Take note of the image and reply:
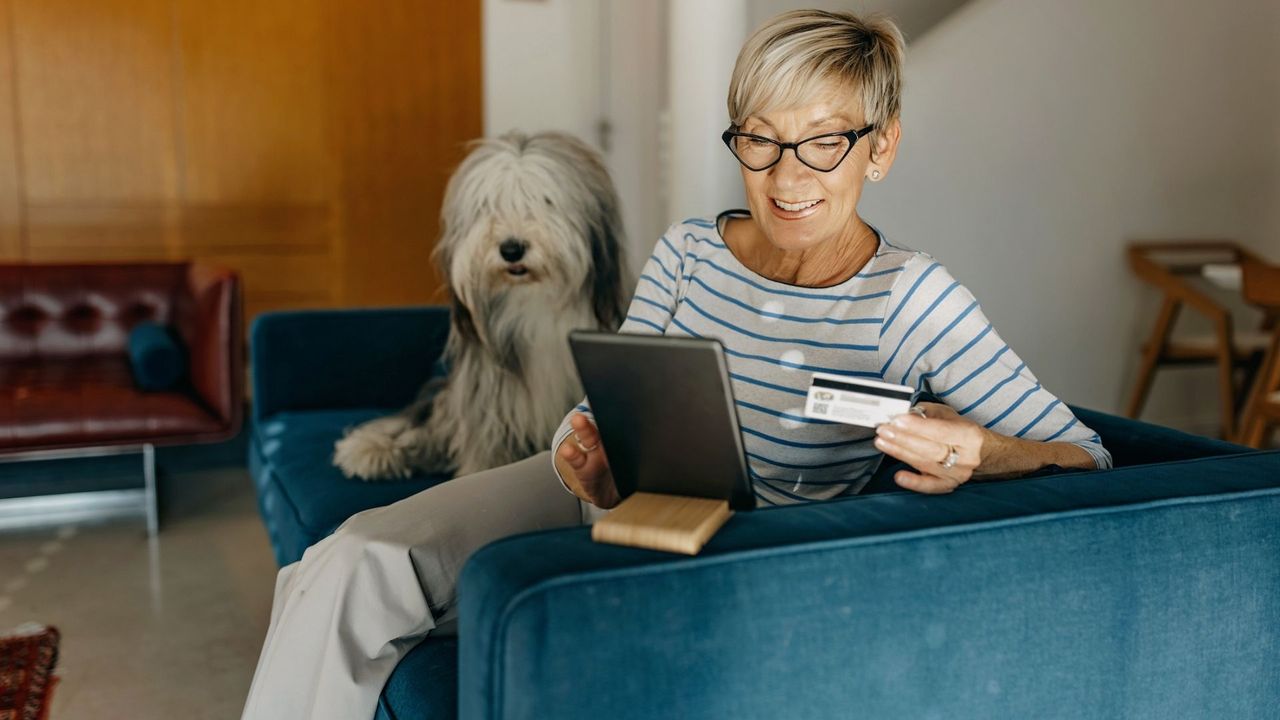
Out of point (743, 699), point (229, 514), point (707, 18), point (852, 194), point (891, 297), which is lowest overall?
point (229, 514)

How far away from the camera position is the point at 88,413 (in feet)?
10.2

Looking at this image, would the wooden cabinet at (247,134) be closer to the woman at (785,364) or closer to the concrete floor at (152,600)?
the concrete floor at (152,600)

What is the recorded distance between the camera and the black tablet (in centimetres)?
94

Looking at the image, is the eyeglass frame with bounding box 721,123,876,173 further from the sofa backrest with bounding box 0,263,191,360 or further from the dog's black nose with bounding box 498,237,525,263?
the sofa backrest with bounding box 0,263,191,360

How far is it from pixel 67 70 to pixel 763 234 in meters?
3.67

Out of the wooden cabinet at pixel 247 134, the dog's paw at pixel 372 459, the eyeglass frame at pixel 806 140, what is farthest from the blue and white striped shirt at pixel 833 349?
the wooden cabinet at pixel 247 134

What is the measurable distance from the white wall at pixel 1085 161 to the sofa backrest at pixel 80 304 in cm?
242

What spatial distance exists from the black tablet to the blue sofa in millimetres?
59

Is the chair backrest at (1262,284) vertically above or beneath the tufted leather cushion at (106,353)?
above

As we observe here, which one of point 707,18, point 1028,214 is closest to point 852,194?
point 707,18

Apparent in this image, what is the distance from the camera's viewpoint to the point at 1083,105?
3.86 meters

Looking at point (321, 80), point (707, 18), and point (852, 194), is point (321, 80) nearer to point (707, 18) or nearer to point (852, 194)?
point (707, 18)

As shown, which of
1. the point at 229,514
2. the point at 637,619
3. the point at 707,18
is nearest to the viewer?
the point at 637,619

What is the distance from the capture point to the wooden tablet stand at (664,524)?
91 centimetres
